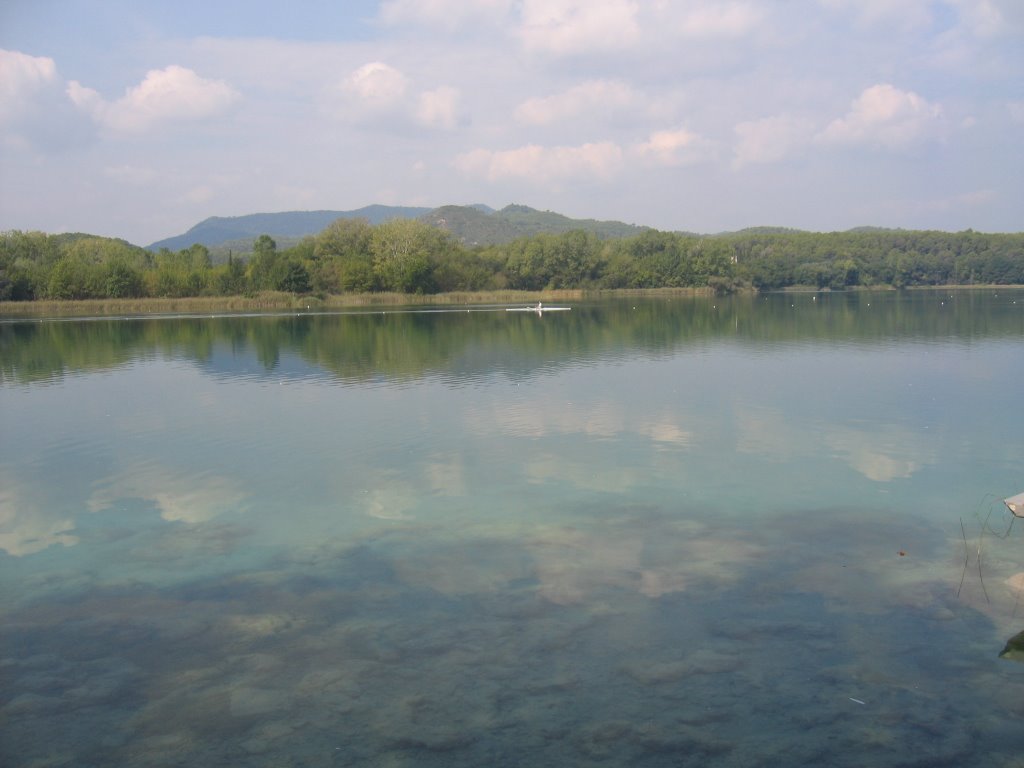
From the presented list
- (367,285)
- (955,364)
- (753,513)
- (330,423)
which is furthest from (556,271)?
(753,513)

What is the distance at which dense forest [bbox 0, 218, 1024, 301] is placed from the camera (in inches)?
2820

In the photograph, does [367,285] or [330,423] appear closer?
[330,423]

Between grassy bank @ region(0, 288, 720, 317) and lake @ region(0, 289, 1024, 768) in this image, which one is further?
grassy bank @ region(0, 288, 720, 317)

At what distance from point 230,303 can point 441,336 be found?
119 feet

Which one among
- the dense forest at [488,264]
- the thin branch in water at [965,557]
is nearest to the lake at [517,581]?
the thin branch in water at [965,557]

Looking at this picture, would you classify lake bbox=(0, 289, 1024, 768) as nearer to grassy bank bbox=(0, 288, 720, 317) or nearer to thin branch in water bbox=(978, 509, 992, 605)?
thin branch in water bbox=(978, 509, 992, 605)

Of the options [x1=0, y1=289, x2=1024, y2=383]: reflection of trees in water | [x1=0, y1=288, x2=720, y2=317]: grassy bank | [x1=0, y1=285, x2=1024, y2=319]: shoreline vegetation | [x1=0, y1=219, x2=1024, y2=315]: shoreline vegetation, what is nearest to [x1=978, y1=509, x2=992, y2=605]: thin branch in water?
[x1=0, y1=289, x2=1024, y2=383]: reflection of trees in water

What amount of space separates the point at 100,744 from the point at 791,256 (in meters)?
125

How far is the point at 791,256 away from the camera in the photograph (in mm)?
120312

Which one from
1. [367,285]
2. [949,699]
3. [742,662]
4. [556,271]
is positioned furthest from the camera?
[556,271]

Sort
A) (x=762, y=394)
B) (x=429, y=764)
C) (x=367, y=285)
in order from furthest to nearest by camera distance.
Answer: (x=367, y=285), (x=762, y=394), (x=429, y=764)

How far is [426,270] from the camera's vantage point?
79.2 metres

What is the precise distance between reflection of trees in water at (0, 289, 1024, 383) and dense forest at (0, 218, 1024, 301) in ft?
67.0

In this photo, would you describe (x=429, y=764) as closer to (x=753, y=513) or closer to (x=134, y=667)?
(x=134, y=667)
